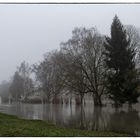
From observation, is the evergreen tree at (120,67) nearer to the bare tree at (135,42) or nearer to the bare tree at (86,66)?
the bare tree at (135,42)

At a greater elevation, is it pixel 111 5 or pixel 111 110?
pixel 111 5

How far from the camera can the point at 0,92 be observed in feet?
48.9

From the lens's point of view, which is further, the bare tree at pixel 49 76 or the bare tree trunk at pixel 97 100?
the bare tree trunk at pixel 97 100

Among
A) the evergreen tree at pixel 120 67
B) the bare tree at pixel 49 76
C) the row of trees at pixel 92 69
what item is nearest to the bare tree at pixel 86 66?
the row of trees at pixel 92 69

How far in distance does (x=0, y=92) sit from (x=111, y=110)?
6.61 metres

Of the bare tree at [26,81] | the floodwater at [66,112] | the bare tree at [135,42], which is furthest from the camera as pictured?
the bare tree at [135,42]

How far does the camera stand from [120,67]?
61.4 ft

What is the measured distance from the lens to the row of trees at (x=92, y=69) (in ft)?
57.2

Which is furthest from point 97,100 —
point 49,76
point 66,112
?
point 49,76

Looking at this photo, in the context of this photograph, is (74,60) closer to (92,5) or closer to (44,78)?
(44,78)

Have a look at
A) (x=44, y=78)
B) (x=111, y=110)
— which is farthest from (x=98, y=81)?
(x=44, y=78)

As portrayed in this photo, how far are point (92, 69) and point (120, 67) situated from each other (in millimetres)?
3498

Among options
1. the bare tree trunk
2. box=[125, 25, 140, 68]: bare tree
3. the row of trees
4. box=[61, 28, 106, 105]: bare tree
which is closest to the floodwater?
the bare tree trunk

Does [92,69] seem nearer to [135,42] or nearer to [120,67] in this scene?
[120,67]
